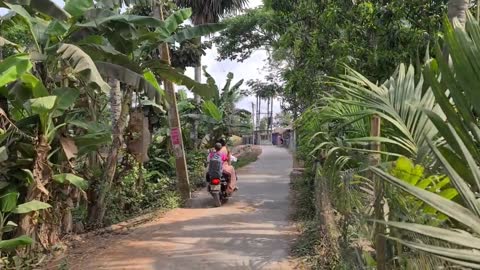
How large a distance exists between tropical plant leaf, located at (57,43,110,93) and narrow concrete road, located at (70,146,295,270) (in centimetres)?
234

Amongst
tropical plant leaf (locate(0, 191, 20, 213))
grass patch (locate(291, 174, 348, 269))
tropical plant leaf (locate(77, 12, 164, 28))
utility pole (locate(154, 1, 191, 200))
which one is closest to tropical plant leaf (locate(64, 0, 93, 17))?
tropical plant leaf (locate(77, 12, 164, 28))

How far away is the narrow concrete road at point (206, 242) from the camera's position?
652cm

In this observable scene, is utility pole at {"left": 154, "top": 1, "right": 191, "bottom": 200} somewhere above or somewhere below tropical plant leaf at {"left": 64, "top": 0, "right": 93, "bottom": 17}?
below

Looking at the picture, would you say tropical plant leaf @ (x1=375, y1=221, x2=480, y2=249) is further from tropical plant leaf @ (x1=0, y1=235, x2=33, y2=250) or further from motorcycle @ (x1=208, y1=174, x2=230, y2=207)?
motorcycle @ (x1=208, y1=174, x2=230, y2=207)

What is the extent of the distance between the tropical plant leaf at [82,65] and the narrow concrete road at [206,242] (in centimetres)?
234

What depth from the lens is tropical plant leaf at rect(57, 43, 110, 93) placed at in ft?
20.1

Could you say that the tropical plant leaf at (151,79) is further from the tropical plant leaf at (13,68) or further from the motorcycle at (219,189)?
the motorcycle at (219,189)

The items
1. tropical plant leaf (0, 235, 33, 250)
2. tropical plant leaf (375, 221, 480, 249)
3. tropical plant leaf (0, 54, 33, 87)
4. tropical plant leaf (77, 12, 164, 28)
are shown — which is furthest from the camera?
tropical plant leaf (77, 12, 164, 28)

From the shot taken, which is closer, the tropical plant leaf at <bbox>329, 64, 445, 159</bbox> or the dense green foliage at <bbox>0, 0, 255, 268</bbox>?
the tropical plant leaf at <bbox>329, 64, 445, 159</bbox>

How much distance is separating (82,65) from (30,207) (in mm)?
1866

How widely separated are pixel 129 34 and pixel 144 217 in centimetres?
372

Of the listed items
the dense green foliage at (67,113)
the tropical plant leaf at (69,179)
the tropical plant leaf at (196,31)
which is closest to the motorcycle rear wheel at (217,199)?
the dense green foliage at (67,113)

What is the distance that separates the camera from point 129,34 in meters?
7.64

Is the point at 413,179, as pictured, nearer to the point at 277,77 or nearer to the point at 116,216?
the point at 116,216
